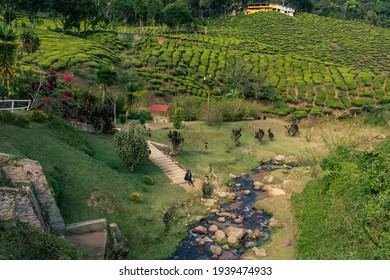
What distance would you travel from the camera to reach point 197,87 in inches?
2456

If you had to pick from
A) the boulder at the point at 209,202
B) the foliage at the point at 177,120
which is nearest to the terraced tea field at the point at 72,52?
the foliage at the point at 177,120

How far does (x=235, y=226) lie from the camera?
22.2 m

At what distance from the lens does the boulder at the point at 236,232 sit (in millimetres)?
20359

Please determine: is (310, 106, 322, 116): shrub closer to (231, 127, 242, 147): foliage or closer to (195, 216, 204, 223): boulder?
(231, 127, 242, 147): foliage

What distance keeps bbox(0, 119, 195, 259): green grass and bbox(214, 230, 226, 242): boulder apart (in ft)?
6.38

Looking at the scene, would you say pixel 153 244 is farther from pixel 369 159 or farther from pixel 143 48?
pixel 143 48

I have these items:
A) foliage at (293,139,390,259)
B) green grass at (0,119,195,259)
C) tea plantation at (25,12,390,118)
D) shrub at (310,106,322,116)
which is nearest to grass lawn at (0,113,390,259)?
green grass at (0,119,195,259)

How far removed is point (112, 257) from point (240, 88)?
159 ft

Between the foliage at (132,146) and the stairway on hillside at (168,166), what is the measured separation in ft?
9.14

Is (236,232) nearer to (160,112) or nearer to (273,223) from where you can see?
(273,223)

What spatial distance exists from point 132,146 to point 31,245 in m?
13.3

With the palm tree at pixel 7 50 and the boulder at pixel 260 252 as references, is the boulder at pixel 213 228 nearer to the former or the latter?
the boulder at pixel 260 252

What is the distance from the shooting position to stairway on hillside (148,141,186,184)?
2794cm
